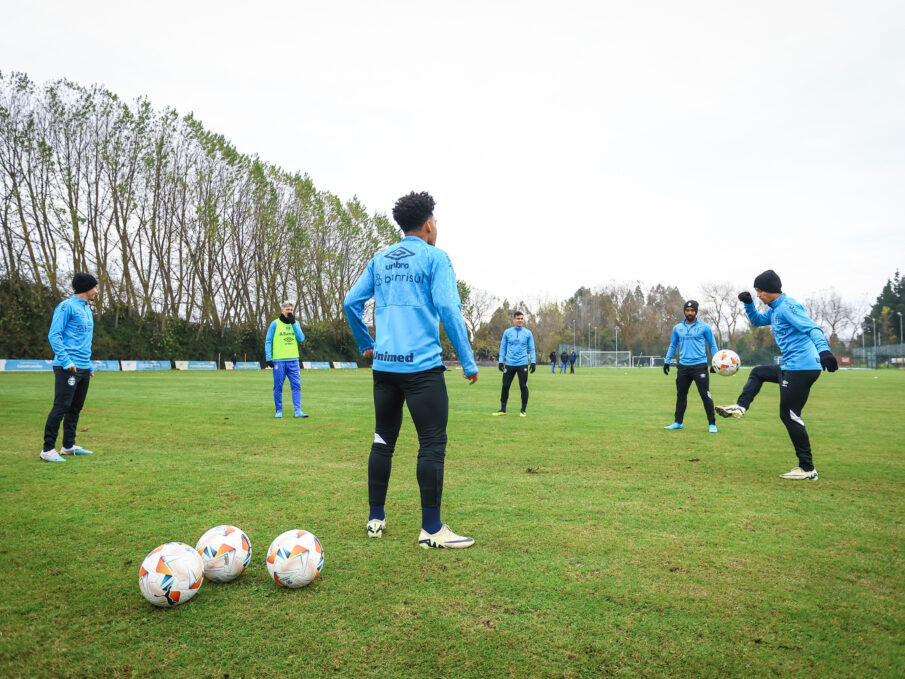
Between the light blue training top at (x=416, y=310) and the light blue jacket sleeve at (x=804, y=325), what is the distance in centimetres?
428

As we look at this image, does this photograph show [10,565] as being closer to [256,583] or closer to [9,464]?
[256,583]

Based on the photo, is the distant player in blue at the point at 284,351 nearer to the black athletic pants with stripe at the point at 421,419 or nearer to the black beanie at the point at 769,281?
the black athletic pants with stripe at the point at 421,419

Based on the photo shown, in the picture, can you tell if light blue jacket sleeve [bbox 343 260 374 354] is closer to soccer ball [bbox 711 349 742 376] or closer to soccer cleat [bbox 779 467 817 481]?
soccer cleat [bbox 779 467 817 481]

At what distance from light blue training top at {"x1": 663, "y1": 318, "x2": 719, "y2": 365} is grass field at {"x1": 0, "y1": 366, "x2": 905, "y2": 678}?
9.42 feet

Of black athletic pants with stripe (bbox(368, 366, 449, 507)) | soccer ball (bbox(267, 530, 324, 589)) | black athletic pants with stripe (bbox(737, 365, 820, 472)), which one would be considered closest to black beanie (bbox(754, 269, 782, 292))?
black athletic pants with stripe (bbox(737, 365, 820, 472))

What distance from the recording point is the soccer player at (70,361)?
22.0 feet

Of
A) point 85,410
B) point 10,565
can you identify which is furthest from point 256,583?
point 85,410

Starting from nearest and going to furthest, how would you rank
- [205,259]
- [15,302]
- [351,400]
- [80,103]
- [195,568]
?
[195,568] < [351,400] < [15,302] < [80,103] < [205,259]

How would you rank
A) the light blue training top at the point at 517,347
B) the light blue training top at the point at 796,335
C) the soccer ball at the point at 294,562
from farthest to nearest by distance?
the light blue training top at the point at 517,347 → the light blue training top at the point at 796,335 → the soccer ball at the point at 294,562

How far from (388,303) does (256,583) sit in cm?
190

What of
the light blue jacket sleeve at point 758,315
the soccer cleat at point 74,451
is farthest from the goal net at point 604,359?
the soccer cleat at point 74,451

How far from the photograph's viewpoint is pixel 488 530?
4.14 metres

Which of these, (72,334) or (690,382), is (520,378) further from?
(72,334)

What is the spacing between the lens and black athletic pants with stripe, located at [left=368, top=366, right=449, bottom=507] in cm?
385
